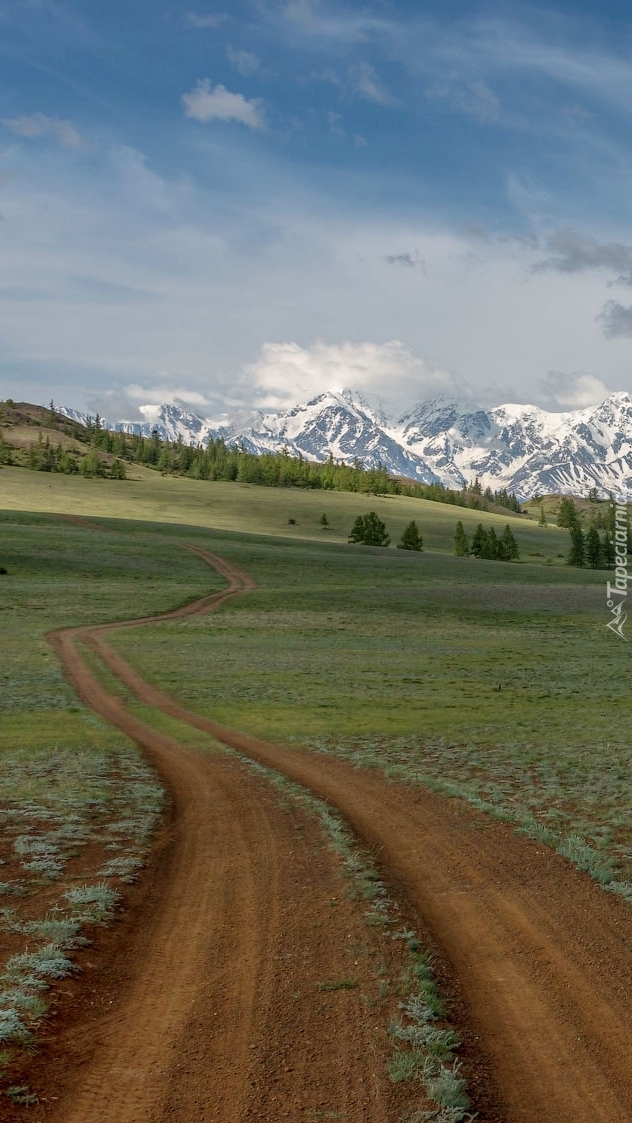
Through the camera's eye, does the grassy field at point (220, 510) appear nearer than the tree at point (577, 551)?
No

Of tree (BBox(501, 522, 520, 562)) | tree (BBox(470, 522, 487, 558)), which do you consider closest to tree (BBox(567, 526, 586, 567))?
tree (BBox(501, 522, 520, 562))

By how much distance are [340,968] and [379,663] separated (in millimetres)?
29559

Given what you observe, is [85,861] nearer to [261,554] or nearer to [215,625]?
[215,625]

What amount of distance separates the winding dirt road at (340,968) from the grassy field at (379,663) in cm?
202

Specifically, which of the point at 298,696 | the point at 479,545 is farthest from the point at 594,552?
the point at 298,696

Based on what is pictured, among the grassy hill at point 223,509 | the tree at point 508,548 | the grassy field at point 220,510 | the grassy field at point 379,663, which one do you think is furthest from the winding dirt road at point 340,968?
the tree at point 508,548

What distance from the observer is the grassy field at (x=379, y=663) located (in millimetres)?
19597

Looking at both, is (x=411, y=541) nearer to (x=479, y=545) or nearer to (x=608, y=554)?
(x=479, y=545)

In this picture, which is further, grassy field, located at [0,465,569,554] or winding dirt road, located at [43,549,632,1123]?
grassy field, located at [0,465,569,554]

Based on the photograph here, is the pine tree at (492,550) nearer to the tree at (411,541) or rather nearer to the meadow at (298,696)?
the tree at (411,541)

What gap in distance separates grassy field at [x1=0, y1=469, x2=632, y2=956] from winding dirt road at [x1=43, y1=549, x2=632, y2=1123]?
6.64 ft

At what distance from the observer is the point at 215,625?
49.7 metres

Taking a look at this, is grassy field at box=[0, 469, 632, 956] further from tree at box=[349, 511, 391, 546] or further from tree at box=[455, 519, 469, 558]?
tree at box=[455, 519, 469, 558]

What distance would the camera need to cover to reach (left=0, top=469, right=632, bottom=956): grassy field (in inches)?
772
